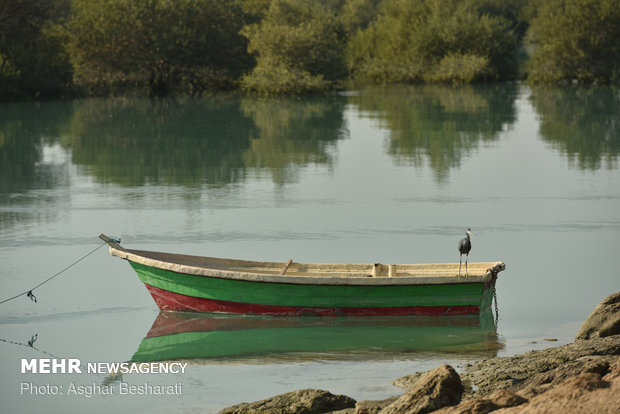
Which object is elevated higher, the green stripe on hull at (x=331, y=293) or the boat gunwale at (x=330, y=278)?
the boat gunwale at (x=330, y=278)

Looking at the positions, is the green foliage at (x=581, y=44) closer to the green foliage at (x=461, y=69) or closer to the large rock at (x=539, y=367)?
the green foliage at (x=461, y=69)

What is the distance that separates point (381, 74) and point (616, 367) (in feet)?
184

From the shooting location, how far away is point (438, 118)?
1497 inches

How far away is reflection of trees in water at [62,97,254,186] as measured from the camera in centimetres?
2508

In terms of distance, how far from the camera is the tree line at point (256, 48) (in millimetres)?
50781

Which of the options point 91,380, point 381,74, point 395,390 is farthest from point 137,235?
point 381,74

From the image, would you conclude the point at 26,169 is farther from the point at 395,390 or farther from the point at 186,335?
the point at 395,390

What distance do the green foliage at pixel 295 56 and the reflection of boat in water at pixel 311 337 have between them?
39.2m

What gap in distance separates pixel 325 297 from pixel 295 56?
4112 cm

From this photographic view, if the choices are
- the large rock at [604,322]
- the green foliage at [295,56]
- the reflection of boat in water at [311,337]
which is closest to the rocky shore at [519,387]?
the large rock at [604,322]

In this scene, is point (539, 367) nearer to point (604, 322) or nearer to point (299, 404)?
point (604, 322)

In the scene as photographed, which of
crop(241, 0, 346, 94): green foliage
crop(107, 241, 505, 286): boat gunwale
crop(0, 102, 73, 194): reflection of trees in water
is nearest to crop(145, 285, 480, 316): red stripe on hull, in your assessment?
crop(107, 241, 505, 286): boat gunwale

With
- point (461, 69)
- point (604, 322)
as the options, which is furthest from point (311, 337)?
point (461, 69)
